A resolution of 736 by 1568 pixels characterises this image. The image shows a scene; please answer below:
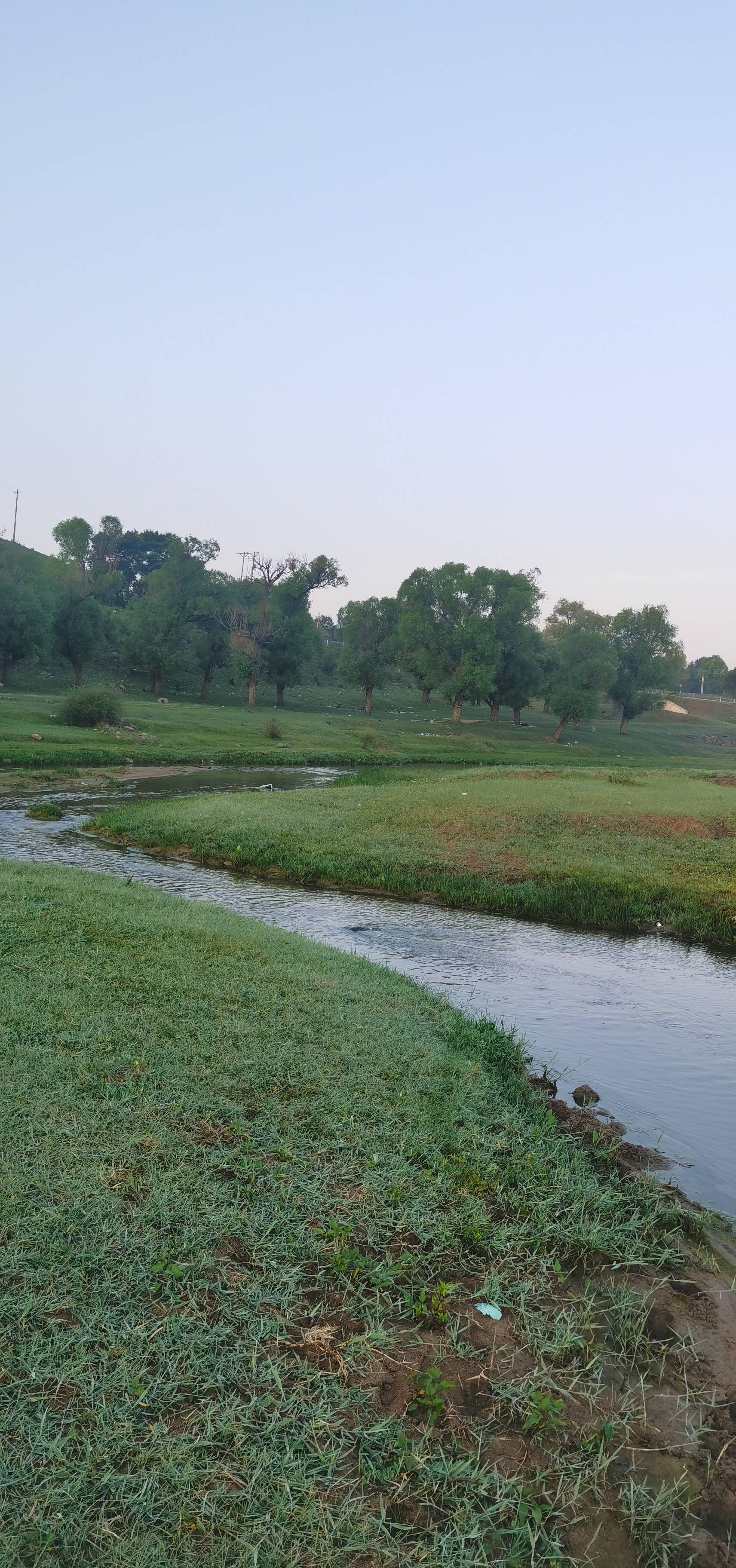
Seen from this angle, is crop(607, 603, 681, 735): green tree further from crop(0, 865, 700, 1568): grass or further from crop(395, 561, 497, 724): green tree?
crop(0, 865, 700, 1568): grass

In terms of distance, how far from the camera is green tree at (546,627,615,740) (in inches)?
3273

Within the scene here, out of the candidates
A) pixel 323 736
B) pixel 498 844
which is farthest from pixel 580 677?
pixel 498 844

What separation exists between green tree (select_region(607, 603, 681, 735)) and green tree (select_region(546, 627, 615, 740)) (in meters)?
4.40

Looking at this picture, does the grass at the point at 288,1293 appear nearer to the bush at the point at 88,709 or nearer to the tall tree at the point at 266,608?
the bush at the point at 88,709

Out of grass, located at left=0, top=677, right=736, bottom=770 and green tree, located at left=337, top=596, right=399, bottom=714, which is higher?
green tree, located at left=337, top=596, right=399, bottom=714

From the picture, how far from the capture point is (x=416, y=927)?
16.8 meters

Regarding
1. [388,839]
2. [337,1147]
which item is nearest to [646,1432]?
→ [337,1147]

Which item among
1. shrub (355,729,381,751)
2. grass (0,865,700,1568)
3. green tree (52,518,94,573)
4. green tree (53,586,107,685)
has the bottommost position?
grass (0,865,700,1568)

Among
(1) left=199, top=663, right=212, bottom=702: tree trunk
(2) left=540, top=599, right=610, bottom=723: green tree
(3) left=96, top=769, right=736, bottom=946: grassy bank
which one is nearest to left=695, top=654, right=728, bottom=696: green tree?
(2) left=540, top=599, right=610, bottom=723: green tree

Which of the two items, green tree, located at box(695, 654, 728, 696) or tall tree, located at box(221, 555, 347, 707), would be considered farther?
green tree, located at box(695, 654, 728, 696)

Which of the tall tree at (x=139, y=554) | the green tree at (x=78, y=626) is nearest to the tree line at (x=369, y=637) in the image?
the green tree at (x=78, y=626)

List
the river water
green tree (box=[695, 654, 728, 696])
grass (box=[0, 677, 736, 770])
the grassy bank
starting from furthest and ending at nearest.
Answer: green tree (box=[695, 654, 728, 696]) → grass (box=[0, 677, 736, 770]) → the grassy bank → the river water

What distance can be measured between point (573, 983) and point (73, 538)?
338ft

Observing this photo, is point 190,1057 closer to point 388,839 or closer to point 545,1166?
point 545,1166
